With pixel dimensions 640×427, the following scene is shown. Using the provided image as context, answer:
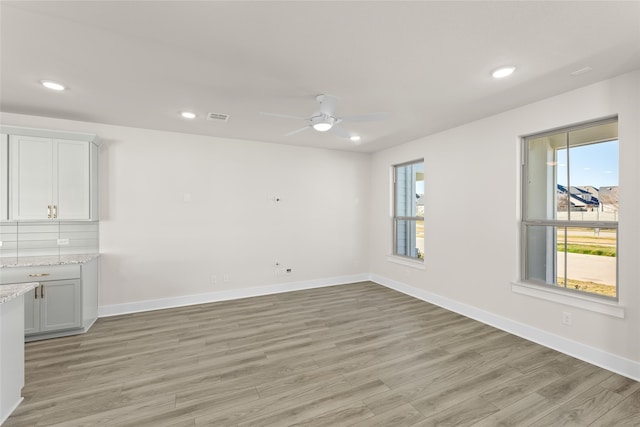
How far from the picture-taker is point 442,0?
1.65m

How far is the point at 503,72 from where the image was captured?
247 cm

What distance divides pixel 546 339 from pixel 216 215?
4584 millimetres

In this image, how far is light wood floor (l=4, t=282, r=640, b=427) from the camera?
2.01 meters

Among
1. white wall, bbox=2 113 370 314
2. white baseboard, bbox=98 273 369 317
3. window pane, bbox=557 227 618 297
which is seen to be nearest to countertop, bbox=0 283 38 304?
white wall, bbox=2 113 370 314

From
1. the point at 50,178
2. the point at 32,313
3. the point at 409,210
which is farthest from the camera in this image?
the point at 409,210

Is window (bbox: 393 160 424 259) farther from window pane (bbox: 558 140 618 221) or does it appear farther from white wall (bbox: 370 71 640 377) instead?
window pane (bbox: 558 140 618 221)

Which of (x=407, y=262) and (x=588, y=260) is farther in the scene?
(x=407, y=262)

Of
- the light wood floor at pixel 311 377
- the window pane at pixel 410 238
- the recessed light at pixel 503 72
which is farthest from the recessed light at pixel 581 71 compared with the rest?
the window pane at pixel 410 238

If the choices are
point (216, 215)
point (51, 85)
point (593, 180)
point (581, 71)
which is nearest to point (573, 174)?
point (593, 180)

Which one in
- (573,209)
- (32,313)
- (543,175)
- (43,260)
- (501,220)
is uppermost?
(543,175)

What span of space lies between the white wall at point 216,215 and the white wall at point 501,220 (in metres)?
1.12

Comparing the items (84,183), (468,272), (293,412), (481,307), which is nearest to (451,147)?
(468,272)

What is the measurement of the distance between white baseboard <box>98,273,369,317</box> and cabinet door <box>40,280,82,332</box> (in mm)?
669

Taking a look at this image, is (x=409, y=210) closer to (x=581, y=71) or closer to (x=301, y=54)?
(x=581, y=71)
